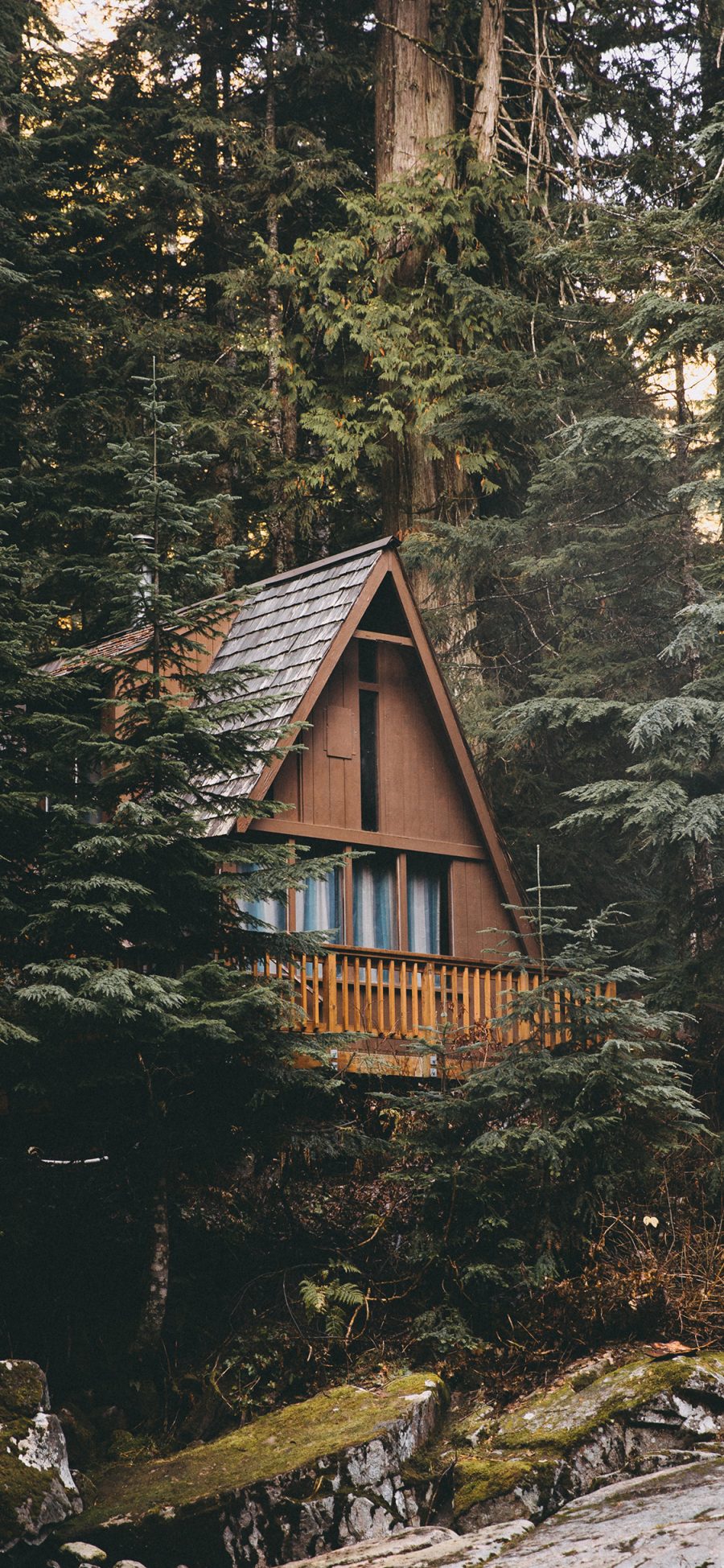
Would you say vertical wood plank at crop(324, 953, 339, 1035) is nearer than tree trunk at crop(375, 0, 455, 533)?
Yes

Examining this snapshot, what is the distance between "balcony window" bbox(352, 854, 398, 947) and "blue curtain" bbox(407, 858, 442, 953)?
0.82 feet

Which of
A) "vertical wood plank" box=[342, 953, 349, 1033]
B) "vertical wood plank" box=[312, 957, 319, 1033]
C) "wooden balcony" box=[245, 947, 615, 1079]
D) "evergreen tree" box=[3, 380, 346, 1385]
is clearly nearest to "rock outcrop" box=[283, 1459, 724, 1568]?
"evergreen tree" box=[3, 380, 346, 1385]

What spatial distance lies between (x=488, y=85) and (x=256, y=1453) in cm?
2029

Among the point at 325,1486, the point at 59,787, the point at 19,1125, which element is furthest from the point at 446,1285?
the point at 59,787

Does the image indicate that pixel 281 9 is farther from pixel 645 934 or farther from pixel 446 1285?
pixel 446 1285

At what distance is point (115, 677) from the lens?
42.4ft

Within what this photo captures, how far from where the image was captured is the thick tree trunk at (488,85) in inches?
951

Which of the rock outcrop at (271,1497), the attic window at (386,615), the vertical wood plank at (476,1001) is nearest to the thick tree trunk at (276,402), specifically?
the attic window at (386,615)

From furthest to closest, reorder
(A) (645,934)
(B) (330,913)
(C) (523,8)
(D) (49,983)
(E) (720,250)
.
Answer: (C) (523,8) < (A) (645,934) < (B) (330,913) < (E) (720,250) < (D) (49,983)

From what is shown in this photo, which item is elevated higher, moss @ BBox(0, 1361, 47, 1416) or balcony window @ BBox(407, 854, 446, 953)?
balcony window @ BBox(407, 854, 446, 953)

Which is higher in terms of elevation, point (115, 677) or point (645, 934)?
point (115, 677)

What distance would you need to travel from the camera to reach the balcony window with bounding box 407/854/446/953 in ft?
60.6

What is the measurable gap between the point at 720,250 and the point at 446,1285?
34.1ft

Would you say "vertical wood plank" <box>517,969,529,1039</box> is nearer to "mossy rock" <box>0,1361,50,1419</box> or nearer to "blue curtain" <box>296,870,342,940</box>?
"blue curtain" <box>296,870,342,940</box>
